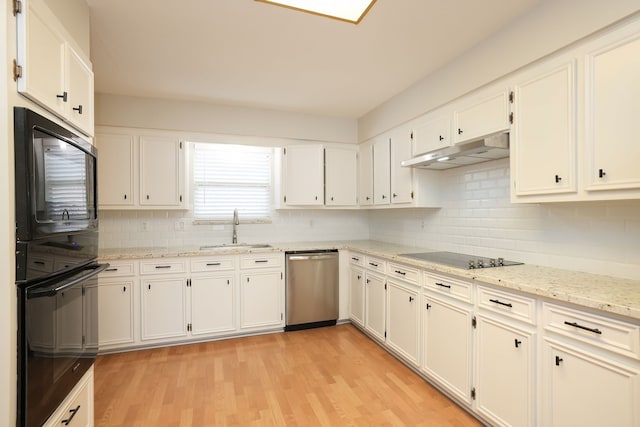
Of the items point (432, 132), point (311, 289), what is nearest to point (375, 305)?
point (311, 289)

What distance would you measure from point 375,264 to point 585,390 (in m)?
2.00

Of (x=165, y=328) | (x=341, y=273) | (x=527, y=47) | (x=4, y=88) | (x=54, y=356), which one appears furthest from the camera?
(x=341, y=273)

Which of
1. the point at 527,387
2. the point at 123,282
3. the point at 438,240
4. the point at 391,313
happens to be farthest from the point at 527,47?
the point at 123,282

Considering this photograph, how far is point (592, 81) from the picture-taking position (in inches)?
66.4

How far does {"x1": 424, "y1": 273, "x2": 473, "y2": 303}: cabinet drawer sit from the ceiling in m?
1.81

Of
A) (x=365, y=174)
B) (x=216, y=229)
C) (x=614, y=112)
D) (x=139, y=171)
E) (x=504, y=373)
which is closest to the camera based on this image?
(x=614, y=112)

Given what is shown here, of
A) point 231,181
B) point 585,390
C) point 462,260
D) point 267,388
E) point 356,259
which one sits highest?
point 231,181

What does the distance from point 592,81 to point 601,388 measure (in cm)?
154

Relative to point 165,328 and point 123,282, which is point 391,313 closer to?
point 165,328

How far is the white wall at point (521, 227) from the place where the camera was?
6.03 feet

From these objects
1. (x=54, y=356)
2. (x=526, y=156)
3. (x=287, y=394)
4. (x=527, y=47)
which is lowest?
(x=287, y=394)

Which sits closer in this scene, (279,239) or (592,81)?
(592,81)

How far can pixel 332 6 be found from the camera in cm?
174

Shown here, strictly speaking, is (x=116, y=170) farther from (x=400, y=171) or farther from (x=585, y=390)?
(x=585, y=390)
